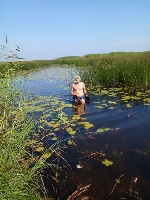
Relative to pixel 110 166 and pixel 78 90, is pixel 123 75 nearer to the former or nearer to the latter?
pixel 78 90

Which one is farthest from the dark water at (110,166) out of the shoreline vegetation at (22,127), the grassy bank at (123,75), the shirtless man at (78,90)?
the grassy bank at (123,75)

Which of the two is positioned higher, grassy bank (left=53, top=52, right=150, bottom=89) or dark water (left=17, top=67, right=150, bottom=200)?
grassy bank (left=53, top=52, right=150, bottom=89)

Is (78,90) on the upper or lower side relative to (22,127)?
upper

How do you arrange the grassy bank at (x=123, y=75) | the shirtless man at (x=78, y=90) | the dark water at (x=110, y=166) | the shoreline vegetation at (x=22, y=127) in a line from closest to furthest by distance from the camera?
the shoreline vegetation at (x=22, y=127)
the dark water at (x=110, y=166)
the shirtless man at (x=78, y=90)
the grassy bank at (x=123, y=75)

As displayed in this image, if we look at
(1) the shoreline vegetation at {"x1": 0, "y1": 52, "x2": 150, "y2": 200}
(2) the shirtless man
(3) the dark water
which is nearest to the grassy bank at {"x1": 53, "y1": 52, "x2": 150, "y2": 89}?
(1) the shoreline vegetation at {"x1": 0, "y1": 52, "x2": 150, "y2": 200}

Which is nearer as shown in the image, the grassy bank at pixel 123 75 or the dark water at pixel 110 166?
the dark water at pixel 110 166

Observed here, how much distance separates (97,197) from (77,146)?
93.7 inches

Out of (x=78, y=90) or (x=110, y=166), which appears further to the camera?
(x=78, y=90)

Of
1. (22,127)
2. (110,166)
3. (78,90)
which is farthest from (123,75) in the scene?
(22,127)

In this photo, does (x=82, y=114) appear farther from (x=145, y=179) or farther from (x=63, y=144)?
(x=145, y=179)

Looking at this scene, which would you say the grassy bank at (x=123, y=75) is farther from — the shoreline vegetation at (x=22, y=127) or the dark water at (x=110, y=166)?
the dark water at (x=110, y=166)

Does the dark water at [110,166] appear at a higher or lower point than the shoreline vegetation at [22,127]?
lower

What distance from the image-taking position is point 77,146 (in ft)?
22.5

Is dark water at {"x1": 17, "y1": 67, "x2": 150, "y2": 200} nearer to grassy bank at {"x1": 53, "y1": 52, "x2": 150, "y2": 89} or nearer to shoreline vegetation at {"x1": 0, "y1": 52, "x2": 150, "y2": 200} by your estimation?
shoreline vegetation at {"x1": 0, "y1": 52, "x2": 150, "y2": 200}
